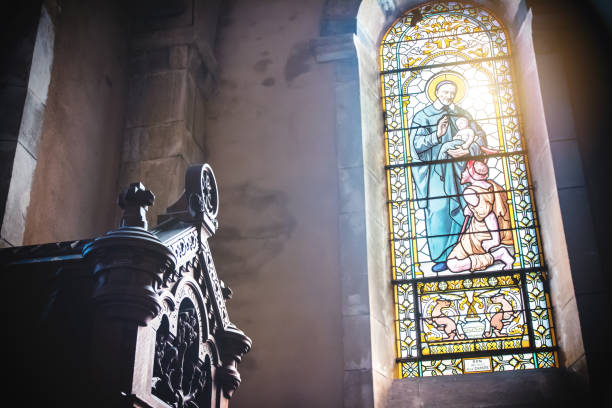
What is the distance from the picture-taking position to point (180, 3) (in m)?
7.26

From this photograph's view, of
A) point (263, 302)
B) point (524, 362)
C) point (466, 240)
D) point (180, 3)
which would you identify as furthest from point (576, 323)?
point (180, 3)

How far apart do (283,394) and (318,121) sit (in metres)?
2.28

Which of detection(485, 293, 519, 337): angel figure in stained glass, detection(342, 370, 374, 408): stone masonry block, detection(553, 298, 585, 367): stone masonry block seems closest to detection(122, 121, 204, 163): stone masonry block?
detection(342, 370, 374, 408): stone masonry block

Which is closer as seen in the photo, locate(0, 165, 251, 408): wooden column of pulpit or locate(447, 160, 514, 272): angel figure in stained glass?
locate(0, 165, 251, 408): wooden column of pulpit

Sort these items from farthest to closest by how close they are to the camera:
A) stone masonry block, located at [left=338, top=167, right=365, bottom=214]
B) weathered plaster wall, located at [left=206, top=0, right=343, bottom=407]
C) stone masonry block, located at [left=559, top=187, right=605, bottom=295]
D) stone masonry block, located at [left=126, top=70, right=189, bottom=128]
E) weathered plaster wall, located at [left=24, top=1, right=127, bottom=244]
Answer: stone masonry block, located at [left=126, top=70, right=189, bottom=128] < stone masonry block, located at [left=338, top=167, right=365, bottom=214] < weathered plaster wall, located at [left=206, top=0, right=343, bottom=407] < stone masonry block, located at [left=559, top=187, right=605, bottom=295] < weathered plaster wall, located at [left=24, top=1, right=127, bottom=244]

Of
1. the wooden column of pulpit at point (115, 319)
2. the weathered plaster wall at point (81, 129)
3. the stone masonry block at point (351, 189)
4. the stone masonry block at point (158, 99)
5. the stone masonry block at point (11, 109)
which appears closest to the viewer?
the wooden column of pulpit at point (115, 319)

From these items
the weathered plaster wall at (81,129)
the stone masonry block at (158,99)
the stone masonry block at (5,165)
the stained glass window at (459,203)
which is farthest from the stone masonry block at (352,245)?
the stone masonry block at (5,165)

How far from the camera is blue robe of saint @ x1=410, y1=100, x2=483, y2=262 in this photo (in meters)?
6.59

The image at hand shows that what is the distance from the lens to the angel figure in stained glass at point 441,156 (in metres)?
6.60

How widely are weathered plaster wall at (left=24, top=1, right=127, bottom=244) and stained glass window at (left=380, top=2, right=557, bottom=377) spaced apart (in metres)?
2.27

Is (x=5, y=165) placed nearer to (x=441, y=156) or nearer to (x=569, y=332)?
(x=441, y=156)

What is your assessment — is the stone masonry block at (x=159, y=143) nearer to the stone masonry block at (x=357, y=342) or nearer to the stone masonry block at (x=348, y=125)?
the stone masonry block at (x=348, y=125)

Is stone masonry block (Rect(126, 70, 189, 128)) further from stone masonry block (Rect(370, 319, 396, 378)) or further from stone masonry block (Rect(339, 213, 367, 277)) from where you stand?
stone masonry block (Rect(370, 319, 396, 378))

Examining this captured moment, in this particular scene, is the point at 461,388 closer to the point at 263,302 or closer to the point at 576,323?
the point at 576,323
